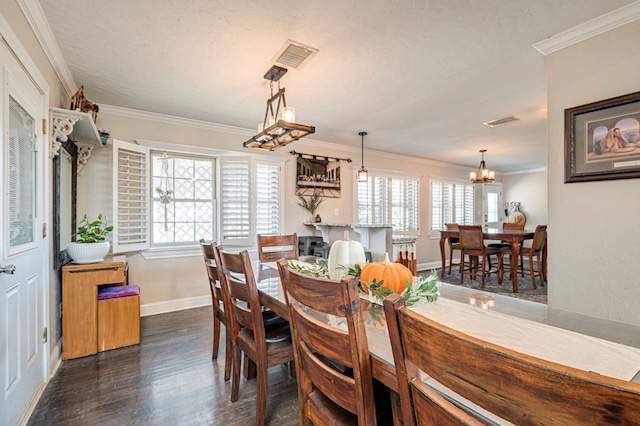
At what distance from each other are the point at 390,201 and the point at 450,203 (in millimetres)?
1922

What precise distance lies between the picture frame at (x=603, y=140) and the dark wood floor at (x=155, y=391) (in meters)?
2.45

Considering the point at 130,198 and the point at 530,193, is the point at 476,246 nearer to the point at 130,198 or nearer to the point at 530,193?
the point at 530,193

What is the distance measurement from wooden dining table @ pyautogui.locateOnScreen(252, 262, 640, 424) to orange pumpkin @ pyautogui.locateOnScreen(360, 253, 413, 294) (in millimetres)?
102

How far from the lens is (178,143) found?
12.6 feet

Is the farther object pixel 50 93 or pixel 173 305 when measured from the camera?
pixel 173 305

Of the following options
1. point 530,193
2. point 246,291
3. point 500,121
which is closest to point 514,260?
point 500,121

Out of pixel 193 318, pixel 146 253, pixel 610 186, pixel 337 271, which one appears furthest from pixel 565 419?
pixel 146 253

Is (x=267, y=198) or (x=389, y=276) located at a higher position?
(x=267, y=198)

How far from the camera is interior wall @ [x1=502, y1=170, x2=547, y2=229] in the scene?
779 cm

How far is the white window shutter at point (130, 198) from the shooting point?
3.19 metres

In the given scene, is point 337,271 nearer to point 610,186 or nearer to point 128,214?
point 610,186

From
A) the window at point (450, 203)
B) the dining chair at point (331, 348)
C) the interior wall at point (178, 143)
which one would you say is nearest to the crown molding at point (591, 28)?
the dining chair at point (331, 348)

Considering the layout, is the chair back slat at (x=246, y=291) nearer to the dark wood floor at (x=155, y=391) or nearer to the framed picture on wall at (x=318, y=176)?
the dark wood floor at (x=155, y=391)

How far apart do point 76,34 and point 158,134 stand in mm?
1686
